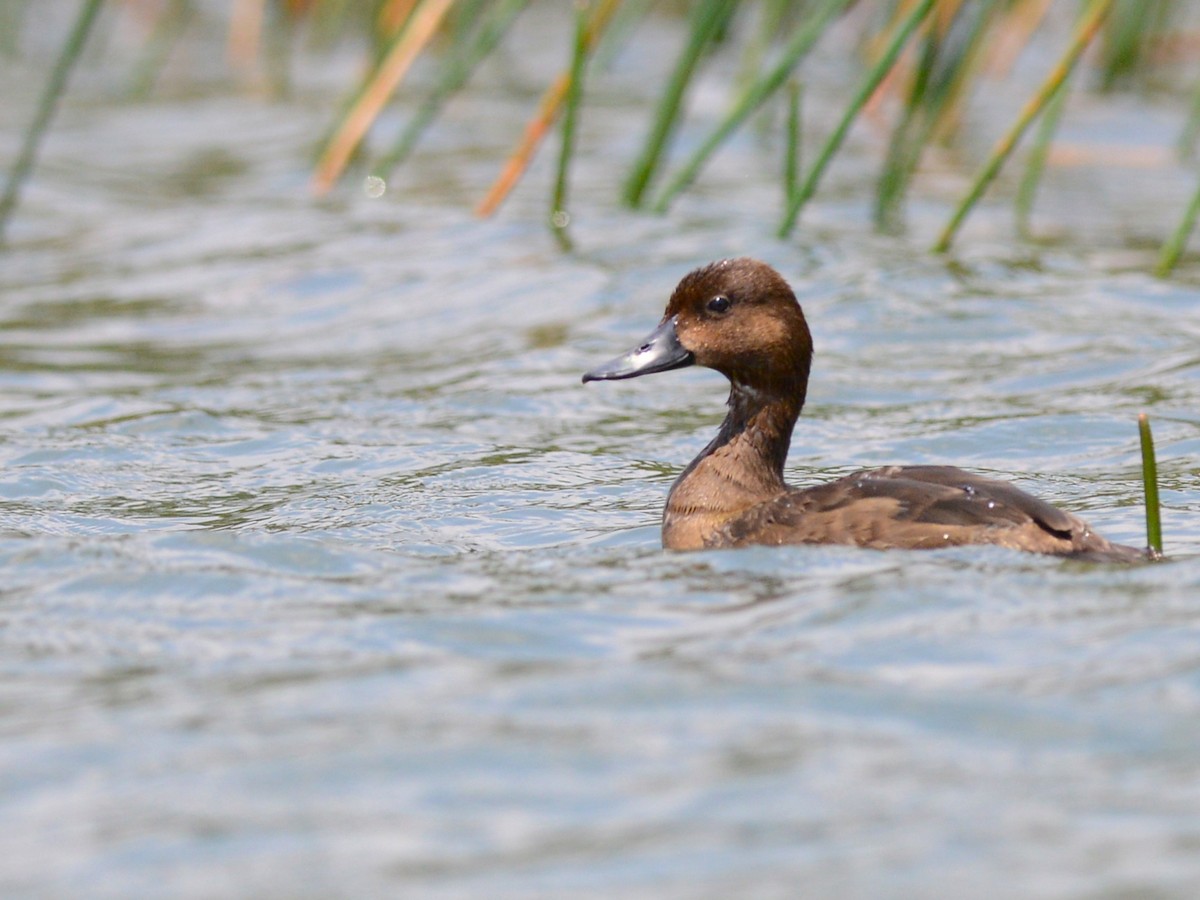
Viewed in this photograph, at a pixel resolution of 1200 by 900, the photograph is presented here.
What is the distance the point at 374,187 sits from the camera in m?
12.7

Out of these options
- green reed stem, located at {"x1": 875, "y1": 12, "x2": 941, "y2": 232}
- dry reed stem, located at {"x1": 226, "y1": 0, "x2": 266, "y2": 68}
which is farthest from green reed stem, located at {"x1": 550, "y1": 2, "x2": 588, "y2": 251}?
dry reed stem, located at {"x1": 226, "y1": 0, "x2": 266, "y2": 68}

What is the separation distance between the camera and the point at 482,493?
6.85 m

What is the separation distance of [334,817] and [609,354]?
17.4 feet

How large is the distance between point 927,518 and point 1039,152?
520 cm

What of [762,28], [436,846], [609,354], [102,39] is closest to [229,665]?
[436,846]

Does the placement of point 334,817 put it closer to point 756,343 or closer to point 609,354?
point 756,343

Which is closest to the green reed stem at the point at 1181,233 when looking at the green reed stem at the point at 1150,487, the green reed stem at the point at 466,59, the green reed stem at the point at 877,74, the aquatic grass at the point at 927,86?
the green reed stem at the point at 877,74

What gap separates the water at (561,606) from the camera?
380 cm

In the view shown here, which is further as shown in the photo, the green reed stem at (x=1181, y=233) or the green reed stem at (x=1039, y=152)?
the green reed stem at (x=1039, y=152)

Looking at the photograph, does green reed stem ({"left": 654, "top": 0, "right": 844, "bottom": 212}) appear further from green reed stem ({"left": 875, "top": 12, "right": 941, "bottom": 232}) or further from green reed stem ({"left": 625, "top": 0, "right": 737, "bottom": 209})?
green reed stem ({"left": 875, "top": 12, "right": 941, "bottom": 232})

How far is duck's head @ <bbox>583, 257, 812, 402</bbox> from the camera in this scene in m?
6.27

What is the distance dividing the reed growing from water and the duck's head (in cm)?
209

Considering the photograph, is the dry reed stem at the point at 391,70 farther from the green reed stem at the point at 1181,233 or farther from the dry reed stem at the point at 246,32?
the dry reed stem at the point at 246,32

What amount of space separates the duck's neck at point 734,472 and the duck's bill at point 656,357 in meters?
0.25
